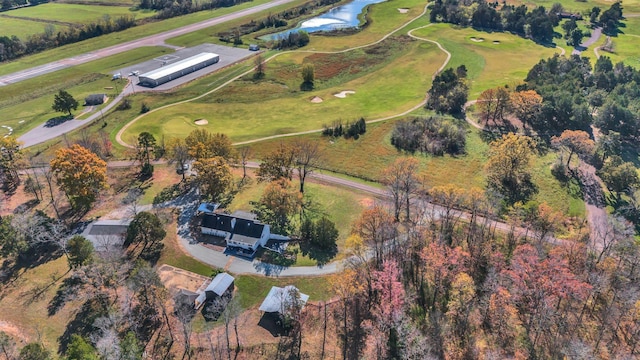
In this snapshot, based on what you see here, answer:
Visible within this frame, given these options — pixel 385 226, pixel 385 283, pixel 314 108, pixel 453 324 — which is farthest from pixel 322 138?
pixel 453 324

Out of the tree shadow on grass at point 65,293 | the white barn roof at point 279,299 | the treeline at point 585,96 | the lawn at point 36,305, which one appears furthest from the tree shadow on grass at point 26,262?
the treeline at point 585,96

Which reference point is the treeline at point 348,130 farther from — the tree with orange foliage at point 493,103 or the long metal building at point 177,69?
the long metal building at point 177,69

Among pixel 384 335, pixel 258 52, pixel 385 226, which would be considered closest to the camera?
pixel 384 335

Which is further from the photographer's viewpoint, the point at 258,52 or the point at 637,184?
the point at 258,52

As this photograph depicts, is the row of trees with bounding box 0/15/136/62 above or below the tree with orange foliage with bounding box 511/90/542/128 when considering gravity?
above

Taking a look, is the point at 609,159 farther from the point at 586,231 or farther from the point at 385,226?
the point at 385,226

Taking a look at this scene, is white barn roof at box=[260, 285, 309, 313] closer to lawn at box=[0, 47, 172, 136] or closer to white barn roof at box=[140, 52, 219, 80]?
lawn at box=[0, 47, 172, 136]

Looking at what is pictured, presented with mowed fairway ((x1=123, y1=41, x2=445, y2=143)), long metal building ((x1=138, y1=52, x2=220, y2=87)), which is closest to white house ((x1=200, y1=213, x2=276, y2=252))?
mowed fairway ((x1=123, y1=41, x2=445, y2=143))
